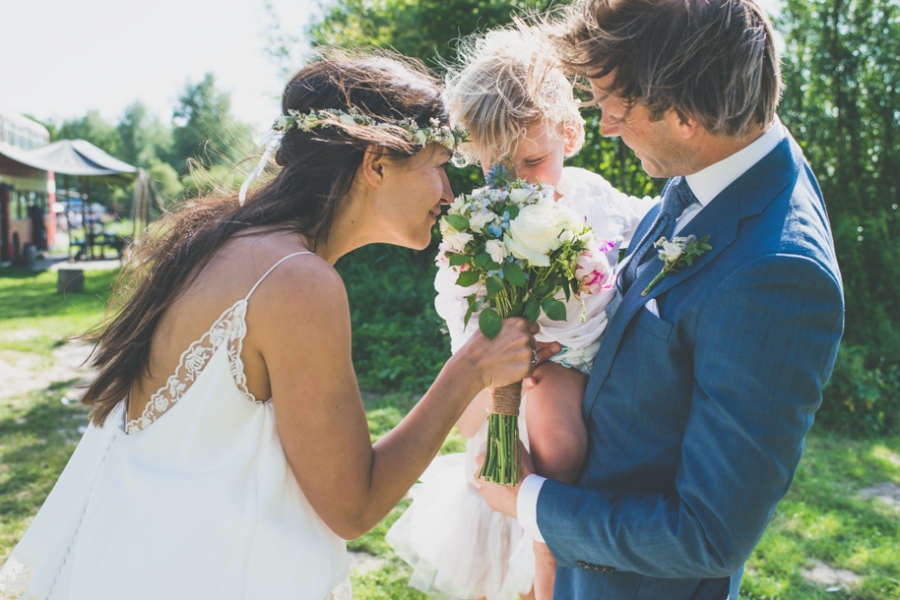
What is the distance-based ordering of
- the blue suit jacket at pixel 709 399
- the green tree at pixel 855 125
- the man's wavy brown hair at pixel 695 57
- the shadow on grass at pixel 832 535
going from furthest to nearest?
the green tree at pixel 855 125
the shadow on grass at pixel 832 535
the man's wavy brown hair at pixel 695 57
the blue suit jacket at pixel 709 399

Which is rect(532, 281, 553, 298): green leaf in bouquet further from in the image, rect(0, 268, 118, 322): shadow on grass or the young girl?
rect(0, 268, 118, 322): shadow on grass

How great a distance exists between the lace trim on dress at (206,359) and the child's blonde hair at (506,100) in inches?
47.5

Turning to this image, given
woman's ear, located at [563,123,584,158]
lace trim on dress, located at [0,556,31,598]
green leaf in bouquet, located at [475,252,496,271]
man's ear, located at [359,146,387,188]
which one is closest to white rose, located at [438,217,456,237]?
green leaf in bouquet, located at [475,252,496,271]

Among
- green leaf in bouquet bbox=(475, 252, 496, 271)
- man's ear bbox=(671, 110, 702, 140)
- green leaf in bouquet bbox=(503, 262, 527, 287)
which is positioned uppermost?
man's ear bbox=(671, 110, 702, 140)

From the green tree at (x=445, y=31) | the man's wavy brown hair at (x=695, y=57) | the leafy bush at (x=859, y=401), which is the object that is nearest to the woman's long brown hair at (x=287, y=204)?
the man's wavy brown hair at (x=695, y=57)

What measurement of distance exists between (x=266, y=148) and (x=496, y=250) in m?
0.91

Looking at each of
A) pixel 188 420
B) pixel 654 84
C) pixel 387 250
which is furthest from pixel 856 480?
pixel 387 250

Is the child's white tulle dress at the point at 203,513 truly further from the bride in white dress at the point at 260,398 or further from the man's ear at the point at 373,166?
the man's ear at the point at 373,166

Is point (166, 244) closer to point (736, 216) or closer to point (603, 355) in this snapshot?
point (603, 355)

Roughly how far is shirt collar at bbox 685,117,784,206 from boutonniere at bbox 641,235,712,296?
0.56 feet

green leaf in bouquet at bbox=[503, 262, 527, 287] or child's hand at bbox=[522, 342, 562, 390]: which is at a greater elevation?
green leaf in bouquet at bbox=[503, 262, 527, 287]

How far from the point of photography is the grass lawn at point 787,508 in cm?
411

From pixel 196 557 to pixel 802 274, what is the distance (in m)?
1.70

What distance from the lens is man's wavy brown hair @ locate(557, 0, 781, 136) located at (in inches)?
67.4
